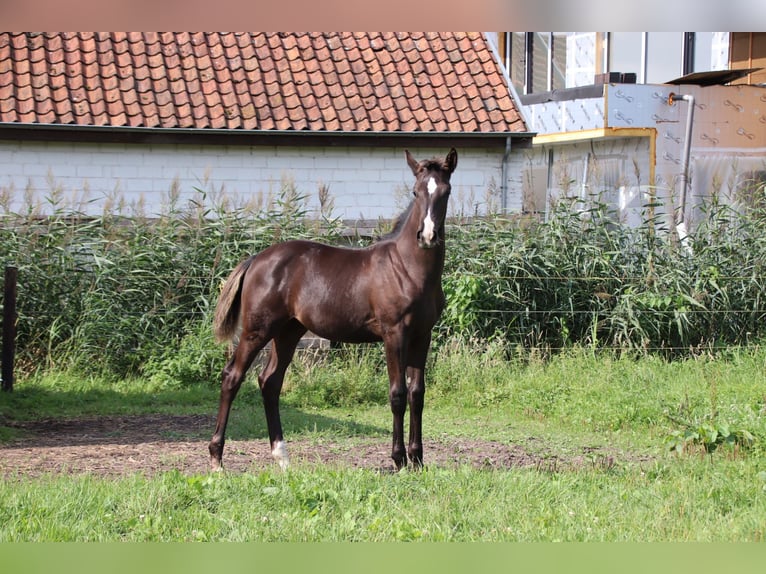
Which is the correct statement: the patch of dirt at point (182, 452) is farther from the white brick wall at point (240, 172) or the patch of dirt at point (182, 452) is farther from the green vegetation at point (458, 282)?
the white brick wall at point (240, 172)

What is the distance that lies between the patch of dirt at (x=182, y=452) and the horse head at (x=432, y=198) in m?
1.72

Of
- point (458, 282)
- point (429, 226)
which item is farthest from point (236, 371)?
point (458, 282)

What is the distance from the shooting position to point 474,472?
243 inches

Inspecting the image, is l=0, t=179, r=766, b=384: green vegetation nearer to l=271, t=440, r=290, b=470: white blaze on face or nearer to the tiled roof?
the tiled roof

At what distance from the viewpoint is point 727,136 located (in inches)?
703

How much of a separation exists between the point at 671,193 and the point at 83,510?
32.6ft

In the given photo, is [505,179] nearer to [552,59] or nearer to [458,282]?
[458,282]

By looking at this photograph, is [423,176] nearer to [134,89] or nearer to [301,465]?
[301,465]

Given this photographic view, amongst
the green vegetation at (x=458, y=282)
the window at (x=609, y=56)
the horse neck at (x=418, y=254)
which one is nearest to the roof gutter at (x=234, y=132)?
the green vegetation at (x=458, y=282)

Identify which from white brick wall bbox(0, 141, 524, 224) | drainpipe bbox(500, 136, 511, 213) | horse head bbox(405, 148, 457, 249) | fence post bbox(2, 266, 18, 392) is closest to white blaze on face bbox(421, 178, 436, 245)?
horse head bbox(405, 148, 457, 249)

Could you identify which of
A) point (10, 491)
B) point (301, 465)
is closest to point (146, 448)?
point (301, 465)

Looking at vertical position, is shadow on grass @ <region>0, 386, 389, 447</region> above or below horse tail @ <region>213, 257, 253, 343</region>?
below

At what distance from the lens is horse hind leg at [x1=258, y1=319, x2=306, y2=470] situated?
709 centimetres

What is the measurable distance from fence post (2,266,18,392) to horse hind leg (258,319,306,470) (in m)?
4.59
